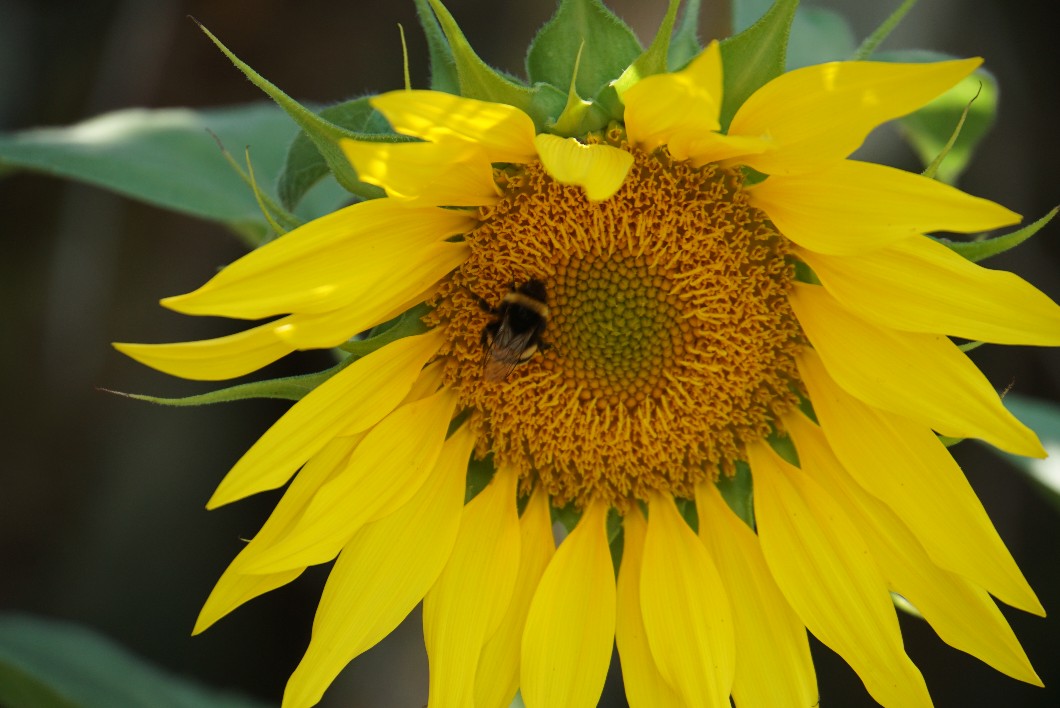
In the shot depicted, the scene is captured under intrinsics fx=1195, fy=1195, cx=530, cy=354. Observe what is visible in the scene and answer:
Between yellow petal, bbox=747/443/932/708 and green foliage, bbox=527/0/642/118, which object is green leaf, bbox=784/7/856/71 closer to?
green foliage, bbox=527/0/642/118

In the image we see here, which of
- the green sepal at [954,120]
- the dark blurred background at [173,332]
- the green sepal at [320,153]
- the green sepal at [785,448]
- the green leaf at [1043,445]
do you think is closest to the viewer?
the green sepal at [320,153]

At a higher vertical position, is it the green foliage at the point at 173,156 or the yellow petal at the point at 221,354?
the green foliage at the point at 173,156

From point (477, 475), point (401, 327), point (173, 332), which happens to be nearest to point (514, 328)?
point (401, 327)

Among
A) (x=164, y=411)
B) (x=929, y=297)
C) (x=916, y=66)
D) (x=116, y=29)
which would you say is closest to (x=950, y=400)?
(x=929, y=297)

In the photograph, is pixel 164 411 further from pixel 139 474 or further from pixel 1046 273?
pixel 1046 273

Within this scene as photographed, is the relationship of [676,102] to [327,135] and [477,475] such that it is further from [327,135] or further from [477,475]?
[477,475]

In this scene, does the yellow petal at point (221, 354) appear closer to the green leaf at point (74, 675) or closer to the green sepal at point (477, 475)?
the green sepal at point (477, 475)

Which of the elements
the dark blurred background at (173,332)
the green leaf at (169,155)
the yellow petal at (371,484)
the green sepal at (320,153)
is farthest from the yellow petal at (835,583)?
the dark blurred background at (173,332)

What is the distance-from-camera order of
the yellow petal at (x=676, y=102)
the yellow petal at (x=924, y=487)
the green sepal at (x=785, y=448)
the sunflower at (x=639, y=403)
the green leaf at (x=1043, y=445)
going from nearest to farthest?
1. the yellow petal at (x=676, y=102)
2. the sunflower at (x=639, y=403)
3. the yellow petal at (x=924, y=487)
4. the green sepal at (x=785, y=448)
5. the green leaf at (x=1043, y=445)
